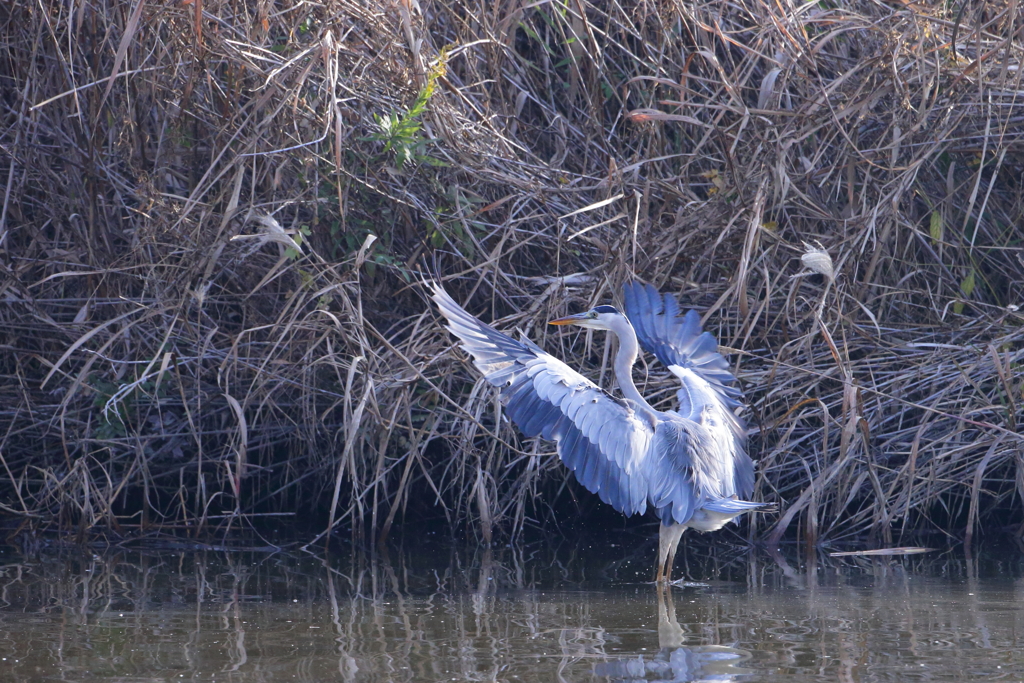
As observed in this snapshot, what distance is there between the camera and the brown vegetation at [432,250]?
546 centimetres

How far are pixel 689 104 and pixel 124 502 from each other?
3388mm

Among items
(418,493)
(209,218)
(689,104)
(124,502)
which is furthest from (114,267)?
(689,104)

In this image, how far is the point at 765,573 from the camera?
4.85 metres

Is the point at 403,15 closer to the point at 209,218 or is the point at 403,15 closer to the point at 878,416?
the point at 209,218

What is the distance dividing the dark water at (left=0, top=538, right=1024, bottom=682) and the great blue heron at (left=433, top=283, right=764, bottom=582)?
349 mm

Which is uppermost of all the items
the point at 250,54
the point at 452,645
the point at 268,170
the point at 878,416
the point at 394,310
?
the point at 250,54

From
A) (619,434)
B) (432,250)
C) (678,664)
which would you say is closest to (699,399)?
(619,434)

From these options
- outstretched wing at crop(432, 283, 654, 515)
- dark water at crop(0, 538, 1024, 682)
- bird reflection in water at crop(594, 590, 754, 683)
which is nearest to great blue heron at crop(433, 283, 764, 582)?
outstretched wing at crop(432, 283, 654, 515)

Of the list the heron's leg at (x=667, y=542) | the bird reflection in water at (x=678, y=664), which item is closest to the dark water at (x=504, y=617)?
the bird reflection in water at (x=678, y=664)

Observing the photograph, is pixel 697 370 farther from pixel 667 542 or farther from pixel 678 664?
pixel 678 664

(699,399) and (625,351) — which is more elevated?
(625,351)

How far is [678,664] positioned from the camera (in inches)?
134

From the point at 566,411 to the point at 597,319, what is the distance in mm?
848

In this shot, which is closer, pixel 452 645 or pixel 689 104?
pixel 452 645
